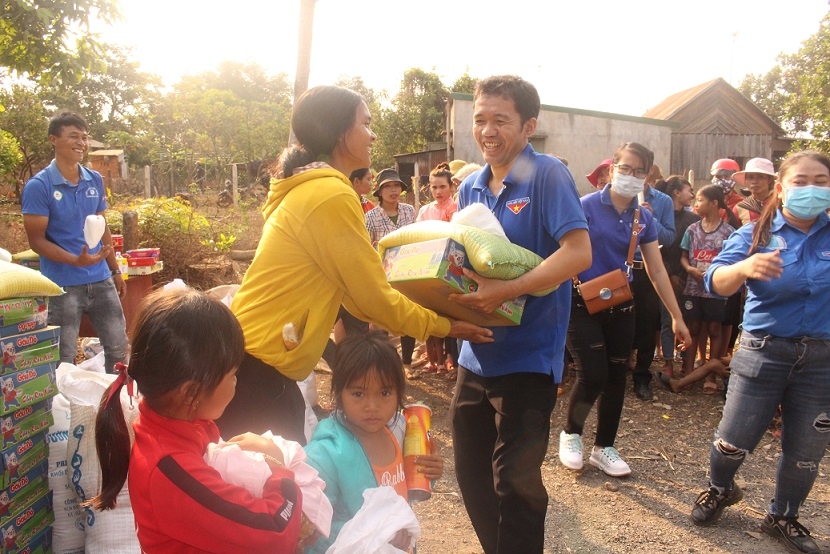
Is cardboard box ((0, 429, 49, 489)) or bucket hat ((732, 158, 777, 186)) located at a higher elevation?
bucket hat ((732, 158, 777, 186))

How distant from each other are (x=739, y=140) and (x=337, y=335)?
2211 cm

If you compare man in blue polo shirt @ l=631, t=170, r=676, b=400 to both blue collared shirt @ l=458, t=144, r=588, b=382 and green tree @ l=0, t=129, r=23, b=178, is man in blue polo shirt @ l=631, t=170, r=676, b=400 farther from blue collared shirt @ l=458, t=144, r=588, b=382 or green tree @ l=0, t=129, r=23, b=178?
green tree @ l=0, t=129, r=23, b=178

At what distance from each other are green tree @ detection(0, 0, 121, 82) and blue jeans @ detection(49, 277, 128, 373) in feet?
9.45

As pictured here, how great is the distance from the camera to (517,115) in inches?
94.1

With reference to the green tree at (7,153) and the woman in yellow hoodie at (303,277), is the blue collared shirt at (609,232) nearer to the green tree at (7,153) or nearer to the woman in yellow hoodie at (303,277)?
the woman in yellow hoodie at (303,277)

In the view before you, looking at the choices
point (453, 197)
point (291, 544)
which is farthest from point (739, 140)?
point (291, 544)

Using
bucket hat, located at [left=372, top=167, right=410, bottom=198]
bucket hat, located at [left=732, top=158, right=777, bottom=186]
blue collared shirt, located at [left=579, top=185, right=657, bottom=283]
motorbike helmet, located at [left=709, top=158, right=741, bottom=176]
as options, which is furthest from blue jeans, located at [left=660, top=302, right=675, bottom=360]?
bucket hat, located at [left=372, top=167, right=410, bottom=198]

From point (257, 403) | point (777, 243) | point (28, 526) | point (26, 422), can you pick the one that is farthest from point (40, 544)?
point (777, 243)

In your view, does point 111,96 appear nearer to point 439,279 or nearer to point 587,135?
point 587,135

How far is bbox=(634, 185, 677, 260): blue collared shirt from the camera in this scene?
18.3 ft

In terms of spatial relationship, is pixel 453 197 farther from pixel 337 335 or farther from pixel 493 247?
pixel 493 247

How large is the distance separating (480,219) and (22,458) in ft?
6.61

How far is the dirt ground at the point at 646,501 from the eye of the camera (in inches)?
127

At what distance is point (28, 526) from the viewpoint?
2367mm
